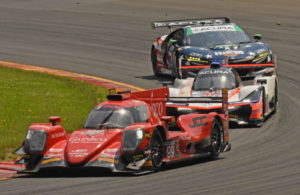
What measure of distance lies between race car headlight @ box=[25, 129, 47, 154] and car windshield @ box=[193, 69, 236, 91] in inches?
305

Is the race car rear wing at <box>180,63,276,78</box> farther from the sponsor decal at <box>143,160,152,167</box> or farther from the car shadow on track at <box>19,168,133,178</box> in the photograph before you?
the sponsor decal at <box>143,160,152,167</box>

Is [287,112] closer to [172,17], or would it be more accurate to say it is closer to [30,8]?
[172,17]

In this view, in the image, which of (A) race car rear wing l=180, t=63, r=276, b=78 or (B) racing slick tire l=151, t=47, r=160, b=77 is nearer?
(A) race car rear wing l=180, t=63, r=276, b=78

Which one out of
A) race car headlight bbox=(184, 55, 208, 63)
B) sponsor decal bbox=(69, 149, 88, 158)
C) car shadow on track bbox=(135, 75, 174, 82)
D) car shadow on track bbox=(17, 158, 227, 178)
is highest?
sponsor decal bbox=(69, 149, 88, 158)

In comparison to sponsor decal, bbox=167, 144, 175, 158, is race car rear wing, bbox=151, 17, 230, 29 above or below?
above

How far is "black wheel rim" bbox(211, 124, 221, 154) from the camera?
16.4 meters

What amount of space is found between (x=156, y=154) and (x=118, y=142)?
65 cm

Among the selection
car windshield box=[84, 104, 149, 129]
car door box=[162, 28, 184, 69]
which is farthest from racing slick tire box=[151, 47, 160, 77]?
car windshield box=[84, 104, 149, 129]

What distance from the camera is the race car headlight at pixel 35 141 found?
47.6 ft

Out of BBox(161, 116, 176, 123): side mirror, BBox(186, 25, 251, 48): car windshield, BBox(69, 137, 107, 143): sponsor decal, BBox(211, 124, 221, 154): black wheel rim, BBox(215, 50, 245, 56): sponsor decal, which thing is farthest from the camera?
BBox(186, 25, 251, 48): car windshield

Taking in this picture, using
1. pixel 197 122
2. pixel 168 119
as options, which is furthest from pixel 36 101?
pixel 168 119

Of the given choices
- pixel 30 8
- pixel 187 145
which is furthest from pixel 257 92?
pixel 30 8

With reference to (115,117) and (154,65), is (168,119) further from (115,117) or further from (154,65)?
(154,65)

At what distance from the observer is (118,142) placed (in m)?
14.4
